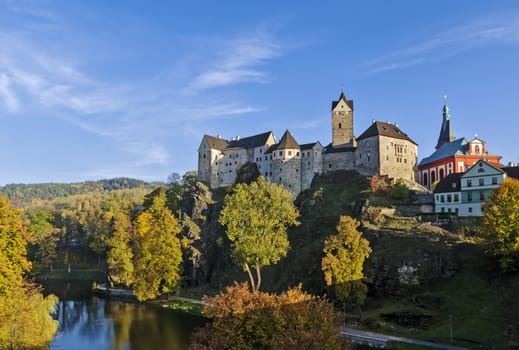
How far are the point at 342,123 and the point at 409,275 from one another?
150 ft

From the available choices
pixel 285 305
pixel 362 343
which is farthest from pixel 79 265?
pixel 285 305

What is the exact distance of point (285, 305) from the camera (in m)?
25.3

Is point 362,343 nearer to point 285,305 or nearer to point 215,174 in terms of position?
point 285,305

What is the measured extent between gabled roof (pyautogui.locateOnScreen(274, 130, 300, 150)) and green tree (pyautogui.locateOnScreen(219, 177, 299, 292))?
3404 centimetres

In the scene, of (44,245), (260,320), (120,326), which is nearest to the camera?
(260,320)

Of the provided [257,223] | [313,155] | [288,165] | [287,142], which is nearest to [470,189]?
[257,223]

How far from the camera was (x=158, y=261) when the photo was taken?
61844mm

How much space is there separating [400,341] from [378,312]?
8068 mm

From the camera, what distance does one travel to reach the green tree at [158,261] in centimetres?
6147

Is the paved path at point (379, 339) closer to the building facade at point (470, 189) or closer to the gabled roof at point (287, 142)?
the building facade at point (470, 189)

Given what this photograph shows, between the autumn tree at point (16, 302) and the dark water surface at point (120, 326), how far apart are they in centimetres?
672

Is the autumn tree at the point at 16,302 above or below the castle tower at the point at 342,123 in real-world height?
below

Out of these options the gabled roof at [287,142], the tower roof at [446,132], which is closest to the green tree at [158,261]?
the gabled roof at [287,142]

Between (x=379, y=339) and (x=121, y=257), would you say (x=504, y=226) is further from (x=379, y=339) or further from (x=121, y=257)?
(x=121, y=257)
